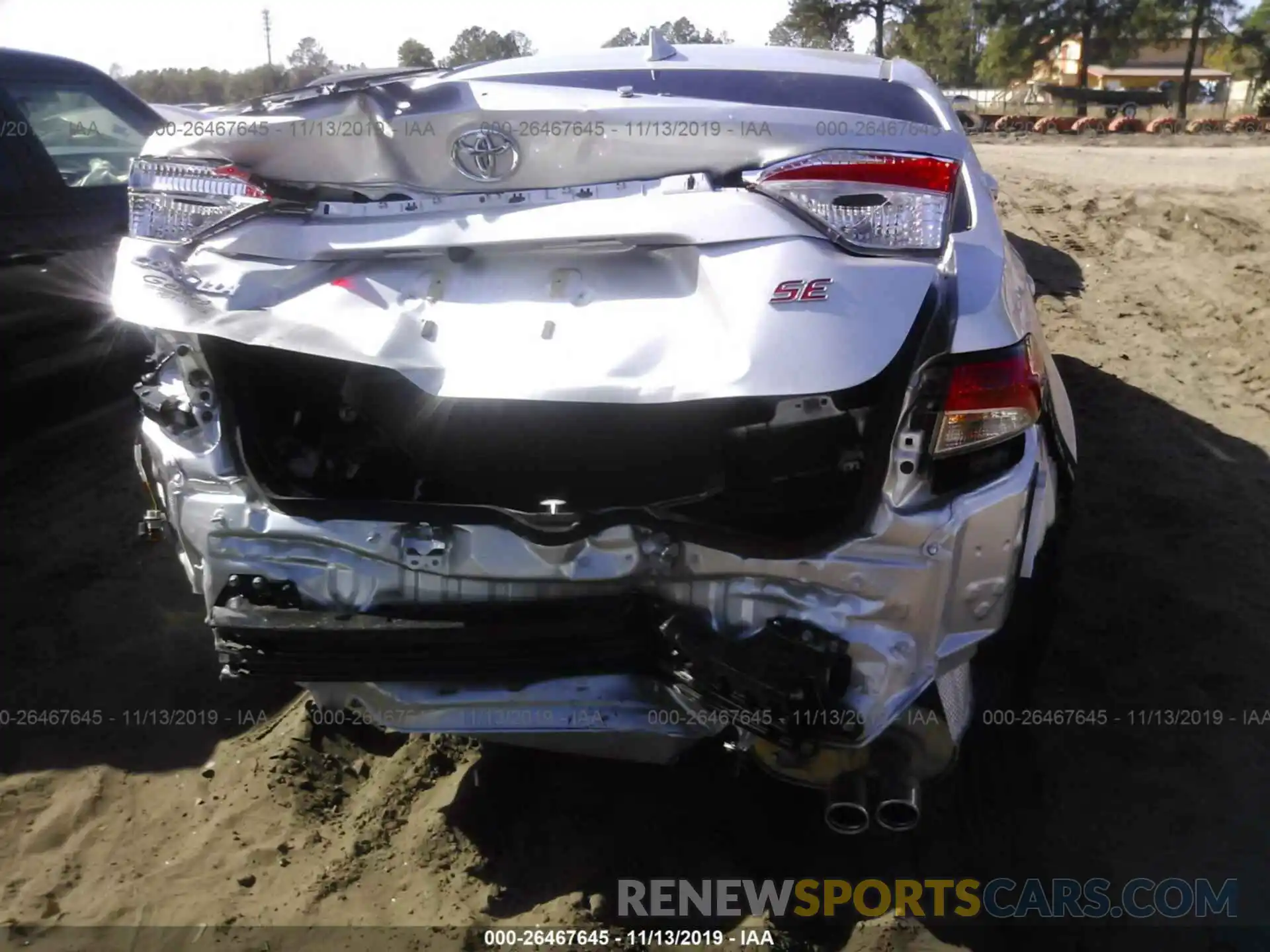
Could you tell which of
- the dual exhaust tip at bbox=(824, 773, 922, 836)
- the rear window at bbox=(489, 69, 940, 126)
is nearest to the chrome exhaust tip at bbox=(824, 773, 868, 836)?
the dual exhaust tip at bbox=(824, 773, 922, 836)

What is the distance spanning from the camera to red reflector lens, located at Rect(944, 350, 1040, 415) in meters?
2.07

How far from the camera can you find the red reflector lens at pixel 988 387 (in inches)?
81.5

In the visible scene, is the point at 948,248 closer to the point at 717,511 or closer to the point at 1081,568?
the point at 717,511

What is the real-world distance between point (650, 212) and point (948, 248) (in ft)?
2.00

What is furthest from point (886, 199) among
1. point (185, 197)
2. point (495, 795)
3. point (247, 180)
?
point (495, 795)

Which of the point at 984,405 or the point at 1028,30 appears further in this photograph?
the point at 1028,30

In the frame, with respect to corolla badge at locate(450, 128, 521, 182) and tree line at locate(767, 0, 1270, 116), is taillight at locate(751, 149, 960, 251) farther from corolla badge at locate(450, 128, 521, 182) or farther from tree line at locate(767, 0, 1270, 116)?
tree line at locate(767, 0, 1270, 116)

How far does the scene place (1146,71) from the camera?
69.3 metres

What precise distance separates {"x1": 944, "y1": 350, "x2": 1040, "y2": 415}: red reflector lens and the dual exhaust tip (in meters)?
0.79

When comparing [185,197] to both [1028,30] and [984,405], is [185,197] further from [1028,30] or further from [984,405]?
[1028,30]

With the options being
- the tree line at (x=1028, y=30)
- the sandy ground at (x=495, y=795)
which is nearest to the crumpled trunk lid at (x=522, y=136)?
the sandy ground at (x=495, y=795)

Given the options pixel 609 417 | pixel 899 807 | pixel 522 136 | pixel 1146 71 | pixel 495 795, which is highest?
pixel 1146 71

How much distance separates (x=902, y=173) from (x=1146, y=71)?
260ft

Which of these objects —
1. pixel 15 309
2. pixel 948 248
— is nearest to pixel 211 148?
pixel 948 248
